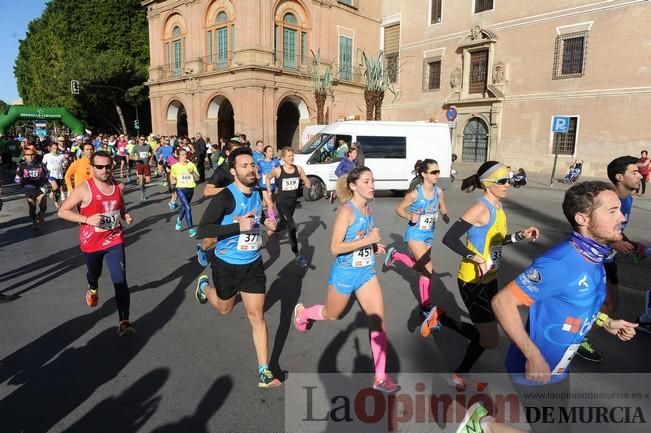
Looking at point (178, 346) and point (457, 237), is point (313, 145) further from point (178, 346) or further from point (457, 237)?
point (457, 237)

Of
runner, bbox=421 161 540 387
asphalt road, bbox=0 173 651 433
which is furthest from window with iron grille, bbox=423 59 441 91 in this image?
runner, bbox=421 161 540 387

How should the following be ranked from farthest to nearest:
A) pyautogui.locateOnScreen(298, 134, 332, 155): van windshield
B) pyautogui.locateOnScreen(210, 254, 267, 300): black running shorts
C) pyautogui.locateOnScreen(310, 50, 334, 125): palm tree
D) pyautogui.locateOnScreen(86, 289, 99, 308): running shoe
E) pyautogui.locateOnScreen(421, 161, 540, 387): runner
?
pyautogui.locateOnScreen(310, 50, 334, 125): palm tree, pyautogui.locateOnScreen(298, 134, 332, 155): van windshield, pyautogui.locateOnScreen(86, 289, 99, 308): running shoe, pyautogui.locateOnScreen(210, 254, 267, 300): black running shorts, pyautogui.locateOnScreen(421, 161, 540, 387): runner

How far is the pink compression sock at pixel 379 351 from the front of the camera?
134 inches

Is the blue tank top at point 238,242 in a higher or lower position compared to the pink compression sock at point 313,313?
higher

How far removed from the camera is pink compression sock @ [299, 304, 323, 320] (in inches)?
159

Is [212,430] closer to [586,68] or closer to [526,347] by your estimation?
[526,347]

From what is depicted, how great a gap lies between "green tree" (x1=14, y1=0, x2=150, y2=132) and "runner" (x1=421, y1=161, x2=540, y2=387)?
42106 millimetres

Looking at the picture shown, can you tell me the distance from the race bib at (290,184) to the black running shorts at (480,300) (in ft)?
15.2

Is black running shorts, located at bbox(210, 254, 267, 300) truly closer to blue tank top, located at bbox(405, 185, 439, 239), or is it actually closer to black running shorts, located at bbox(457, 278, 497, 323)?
black running shorts, located at bbox(457, 278, 497, 323)

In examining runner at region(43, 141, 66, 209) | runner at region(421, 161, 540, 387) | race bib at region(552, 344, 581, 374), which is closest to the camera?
race bib at region(552, 344, 581, 374)

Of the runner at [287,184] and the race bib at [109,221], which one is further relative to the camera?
the runner at [287,184]

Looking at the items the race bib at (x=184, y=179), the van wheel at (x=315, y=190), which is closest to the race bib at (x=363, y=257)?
the race bib at (x=184, y=179)

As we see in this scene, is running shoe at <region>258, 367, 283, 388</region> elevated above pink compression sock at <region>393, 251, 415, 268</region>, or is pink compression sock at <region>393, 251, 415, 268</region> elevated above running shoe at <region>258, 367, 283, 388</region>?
pink compression sock at <region>393, 251, 415, 268</region>

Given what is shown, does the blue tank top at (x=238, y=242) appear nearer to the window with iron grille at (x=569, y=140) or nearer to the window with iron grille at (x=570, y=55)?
the window with iron grille at (x=569, y=140)
